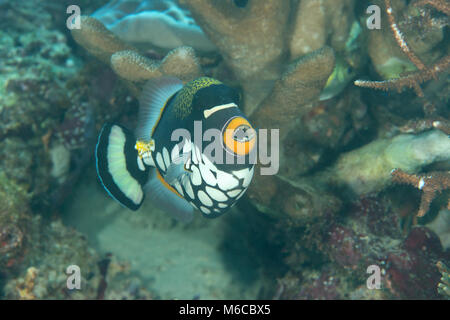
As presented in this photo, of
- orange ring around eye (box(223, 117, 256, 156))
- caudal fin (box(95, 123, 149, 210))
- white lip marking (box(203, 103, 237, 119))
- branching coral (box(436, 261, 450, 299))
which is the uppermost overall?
white lip marking (box(203, 103, 237, 119))

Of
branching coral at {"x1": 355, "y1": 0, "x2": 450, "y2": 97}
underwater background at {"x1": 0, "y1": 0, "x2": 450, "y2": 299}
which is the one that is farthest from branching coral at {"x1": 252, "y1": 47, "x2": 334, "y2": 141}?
branching coral at {"x1": 355, "y1": 0, "x2": 450, "y2": 97}

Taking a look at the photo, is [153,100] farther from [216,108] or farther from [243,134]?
[243,134]

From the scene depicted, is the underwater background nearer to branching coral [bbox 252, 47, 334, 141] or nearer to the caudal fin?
branching coral [bbox 252, 47, 334, 141]

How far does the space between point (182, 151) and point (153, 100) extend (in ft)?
1.90

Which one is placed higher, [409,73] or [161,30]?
[161,30]

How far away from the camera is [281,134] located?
3104 millimetres

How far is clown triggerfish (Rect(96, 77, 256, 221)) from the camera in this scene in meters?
1.77

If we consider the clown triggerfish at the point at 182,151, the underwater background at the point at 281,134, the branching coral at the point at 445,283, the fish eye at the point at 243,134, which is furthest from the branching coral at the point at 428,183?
the fish eye at the point at 243,134

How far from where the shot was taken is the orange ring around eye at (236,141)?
1660 millimetres

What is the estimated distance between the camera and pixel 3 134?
368 centimetres

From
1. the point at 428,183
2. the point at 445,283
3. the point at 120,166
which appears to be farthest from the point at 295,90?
the point at 445,283

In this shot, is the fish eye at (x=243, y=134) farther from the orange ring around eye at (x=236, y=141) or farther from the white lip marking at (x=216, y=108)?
the white lip marking at (x=216, y=108)

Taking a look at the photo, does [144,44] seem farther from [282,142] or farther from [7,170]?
[7,170]
